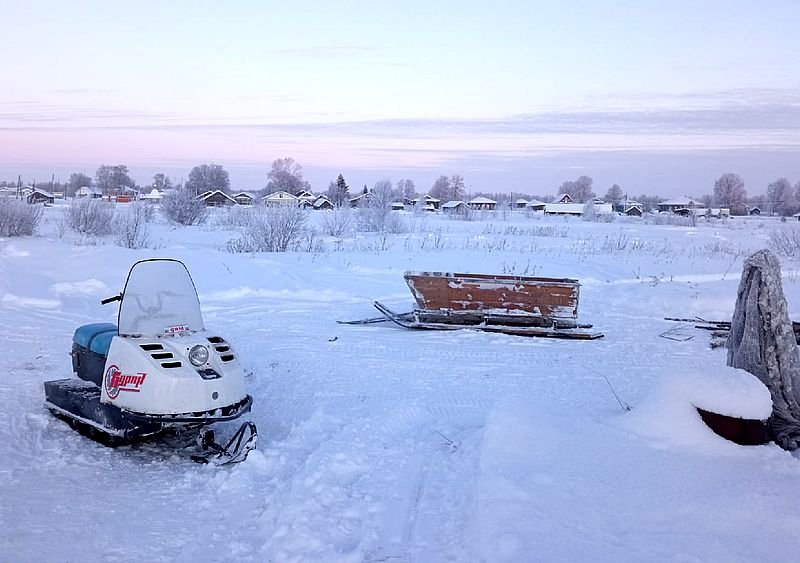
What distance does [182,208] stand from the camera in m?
42.8

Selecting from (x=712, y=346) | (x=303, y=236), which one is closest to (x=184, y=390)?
(x=712, y=346)

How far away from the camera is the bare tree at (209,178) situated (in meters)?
103

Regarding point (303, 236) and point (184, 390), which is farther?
point (303, 236)

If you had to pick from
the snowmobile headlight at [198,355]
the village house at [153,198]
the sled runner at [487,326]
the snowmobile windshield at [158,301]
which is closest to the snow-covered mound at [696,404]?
the snowmobile headlight at [198,355]

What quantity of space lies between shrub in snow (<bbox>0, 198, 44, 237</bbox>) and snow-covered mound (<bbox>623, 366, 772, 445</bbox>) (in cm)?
2459

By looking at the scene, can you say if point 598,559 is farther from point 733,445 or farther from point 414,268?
point 414,268

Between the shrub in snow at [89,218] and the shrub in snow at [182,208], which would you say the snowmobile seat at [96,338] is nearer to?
the shrub in snow at [89,218]

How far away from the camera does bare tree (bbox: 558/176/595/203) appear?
13912 cm

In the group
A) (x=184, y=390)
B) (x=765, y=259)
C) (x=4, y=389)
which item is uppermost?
(x=765, y=259)

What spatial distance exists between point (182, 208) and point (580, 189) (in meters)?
116

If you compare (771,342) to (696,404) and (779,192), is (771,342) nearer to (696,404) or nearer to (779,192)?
(696,404)

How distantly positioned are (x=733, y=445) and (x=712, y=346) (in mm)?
5658

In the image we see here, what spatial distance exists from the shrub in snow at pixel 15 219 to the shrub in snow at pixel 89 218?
2303 mm

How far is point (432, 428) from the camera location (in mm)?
6578
